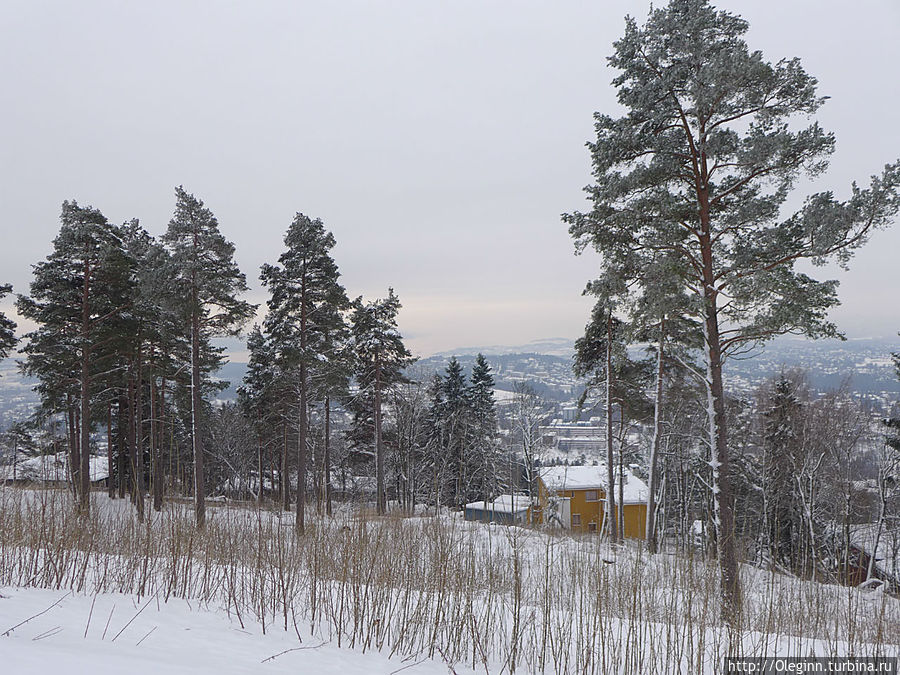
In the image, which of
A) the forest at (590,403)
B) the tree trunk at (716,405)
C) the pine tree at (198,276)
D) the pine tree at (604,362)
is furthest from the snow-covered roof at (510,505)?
the pine tree at (198,276)

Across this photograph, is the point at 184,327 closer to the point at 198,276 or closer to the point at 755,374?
the point at 198,276

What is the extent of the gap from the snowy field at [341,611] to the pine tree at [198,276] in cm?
921

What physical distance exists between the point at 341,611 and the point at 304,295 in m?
14.1

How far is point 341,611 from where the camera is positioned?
14.0 ft

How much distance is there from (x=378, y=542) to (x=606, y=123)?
28.2 feet

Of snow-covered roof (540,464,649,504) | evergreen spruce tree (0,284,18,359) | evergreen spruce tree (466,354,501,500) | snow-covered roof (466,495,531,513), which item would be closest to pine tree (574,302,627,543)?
snow-covered roof (466,495,531,513)

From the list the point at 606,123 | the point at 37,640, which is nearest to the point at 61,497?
the point at 37,640

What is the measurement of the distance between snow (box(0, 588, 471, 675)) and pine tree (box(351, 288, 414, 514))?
689 inches

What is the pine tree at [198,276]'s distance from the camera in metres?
15.0

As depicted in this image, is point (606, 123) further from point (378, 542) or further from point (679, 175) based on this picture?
point (378, 542)

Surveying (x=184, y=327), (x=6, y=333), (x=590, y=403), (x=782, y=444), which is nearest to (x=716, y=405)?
(x=590, y=403)

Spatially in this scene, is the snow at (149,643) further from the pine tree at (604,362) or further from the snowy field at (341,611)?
the pine tree at (604,362)

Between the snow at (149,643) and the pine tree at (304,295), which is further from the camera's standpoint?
the pine tree at (304,295)

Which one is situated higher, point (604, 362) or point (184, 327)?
point (184, 327)
